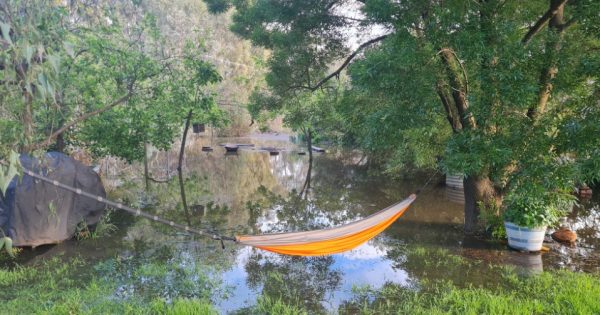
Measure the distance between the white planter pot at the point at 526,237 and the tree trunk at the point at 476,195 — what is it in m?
0.71

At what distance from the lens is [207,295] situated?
3957 mm

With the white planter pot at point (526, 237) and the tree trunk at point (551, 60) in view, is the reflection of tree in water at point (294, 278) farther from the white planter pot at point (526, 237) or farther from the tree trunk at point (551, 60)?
the tree trunk at point (551, 60)

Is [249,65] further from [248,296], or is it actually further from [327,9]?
[248,296]

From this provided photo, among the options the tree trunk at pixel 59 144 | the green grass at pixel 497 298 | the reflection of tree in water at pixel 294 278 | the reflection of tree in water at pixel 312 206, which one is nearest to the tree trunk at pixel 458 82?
the green grass at pixel 497 298

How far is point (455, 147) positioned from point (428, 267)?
1358 mm

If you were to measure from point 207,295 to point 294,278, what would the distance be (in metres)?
0.94

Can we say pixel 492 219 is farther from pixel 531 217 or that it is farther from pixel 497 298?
pixel 497 298

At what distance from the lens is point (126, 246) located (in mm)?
5637

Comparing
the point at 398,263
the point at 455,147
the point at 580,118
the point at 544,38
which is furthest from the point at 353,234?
the point at 544,38

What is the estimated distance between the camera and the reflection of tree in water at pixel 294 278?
3.92 meters

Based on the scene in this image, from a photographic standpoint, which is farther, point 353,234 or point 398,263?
point 398,263

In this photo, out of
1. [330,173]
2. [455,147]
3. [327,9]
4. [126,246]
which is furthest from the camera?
[330,173]

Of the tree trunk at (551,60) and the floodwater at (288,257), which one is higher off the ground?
the tree trunk at (551,60)

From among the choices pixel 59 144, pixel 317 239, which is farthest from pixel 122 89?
pixel 317 239
